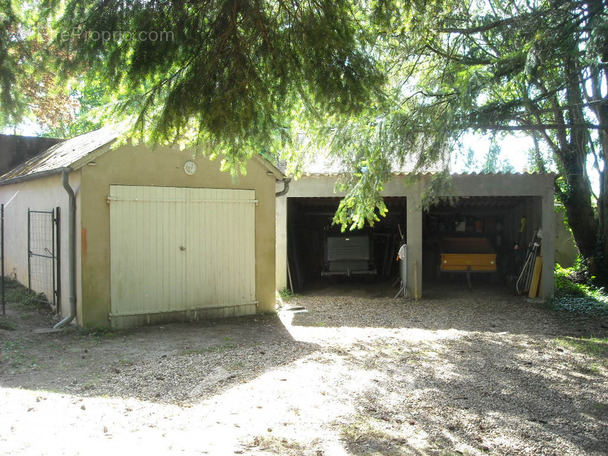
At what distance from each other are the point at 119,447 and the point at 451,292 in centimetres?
1149

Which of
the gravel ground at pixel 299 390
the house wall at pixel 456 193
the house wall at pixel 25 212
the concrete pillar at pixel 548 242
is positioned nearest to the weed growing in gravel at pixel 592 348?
the gravel ground at pixel 299 390

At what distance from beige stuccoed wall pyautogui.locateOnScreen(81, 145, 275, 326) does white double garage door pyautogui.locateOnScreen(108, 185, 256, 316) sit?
0.12 m

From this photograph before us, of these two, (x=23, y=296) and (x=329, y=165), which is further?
(x=329, y=165)

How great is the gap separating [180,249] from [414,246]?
245 inches

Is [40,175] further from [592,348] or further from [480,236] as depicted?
[480,236]

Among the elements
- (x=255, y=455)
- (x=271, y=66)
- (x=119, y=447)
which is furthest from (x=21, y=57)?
(x=255, y=455)

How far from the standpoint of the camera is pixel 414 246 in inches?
514

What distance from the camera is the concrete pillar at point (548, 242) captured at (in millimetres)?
12633

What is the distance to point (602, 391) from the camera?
18.7 ft

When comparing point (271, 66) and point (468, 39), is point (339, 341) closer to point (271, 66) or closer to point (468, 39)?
→ point (271, 66)

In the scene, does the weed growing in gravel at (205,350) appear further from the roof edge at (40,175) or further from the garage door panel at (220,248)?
the roof edge at (40,175)

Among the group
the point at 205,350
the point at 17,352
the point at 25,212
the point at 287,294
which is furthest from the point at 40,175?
the point at 287,294

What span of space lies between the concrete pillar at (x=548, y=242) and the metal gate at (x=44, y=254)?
10.7m

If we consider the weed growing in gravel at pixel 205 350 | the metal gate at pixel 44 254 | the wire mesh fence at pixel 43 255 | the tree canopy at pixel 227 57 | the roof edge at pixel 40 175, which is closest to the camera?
the tree canopy at pixel 227 57
